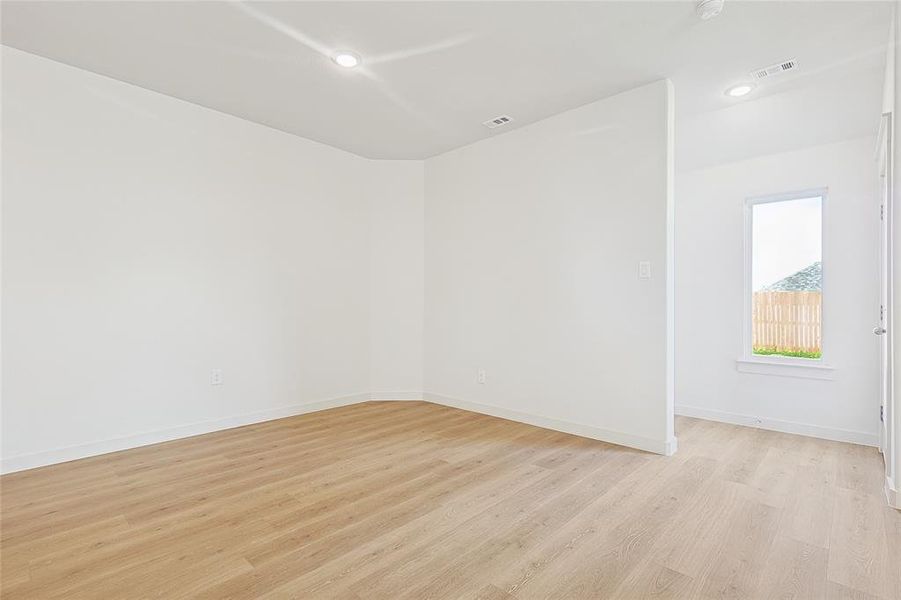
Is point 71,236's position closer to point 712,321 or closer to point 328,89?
point 328,89

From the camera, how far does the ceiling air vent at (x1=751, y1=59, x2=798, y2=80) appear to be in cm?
276

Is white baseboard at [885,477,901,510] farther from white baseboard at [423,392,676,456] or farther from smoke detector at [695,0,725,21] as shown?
smoke detector at [695,0,725,21]

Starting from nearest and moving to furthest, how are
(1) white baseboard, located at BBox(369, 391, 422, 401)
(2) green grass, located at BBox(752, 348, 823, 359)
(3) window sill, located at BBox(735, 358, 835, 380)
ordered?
(3) window sill, located at BBox(735, 358, 835, 380), (2) green grass, located at BBox(752, 348, 823, 359), (1) white baseboard, located at BBox(369, 391, 422, 401)

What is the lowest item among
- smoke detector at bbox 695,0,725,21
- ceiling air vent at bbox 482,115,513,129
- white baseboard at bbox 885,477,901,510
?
white baseboard at bbox 885,477,901,510

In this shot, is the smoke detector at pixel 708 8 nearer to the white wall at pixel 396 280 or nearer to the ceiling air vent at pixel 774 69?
the ceiling air vent at pixel 774 69

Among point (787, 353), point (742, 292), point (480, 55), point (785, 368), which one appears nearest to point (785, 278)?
point (742, 292)

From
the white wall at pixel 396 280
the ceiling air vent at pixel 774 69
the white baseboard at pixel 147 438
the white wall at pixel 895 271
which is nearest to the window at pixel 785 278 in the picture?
the ceiling air vent at pixel 774 69

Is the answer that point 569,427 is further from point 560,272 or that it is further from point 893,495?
point 893,495

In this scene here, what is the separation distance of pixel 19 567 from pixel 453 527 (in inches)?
71.2

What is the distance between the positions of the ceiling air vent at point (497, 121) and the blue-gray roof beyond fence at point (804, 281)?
9.84 feet

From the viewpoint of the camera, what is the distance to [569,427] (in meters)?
3.57

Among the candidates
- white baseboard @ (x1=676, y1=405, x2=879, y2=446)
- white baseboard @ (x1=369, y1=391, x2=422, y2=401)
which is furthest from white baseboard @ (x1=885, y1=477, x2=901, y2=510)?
white baseboard @ (x1=369, y1=391, x2=422, y2=401)

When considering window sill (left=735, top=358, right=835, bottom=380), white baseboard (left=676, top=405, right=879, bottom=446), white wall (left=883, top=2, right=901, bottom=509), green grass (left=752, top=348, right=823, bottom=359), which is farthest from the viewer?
green grass (left=752, top=348, right=823, bottom=359)

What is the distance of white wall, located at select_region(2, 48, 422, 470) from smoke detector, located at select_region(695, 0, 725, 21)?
3.44m
